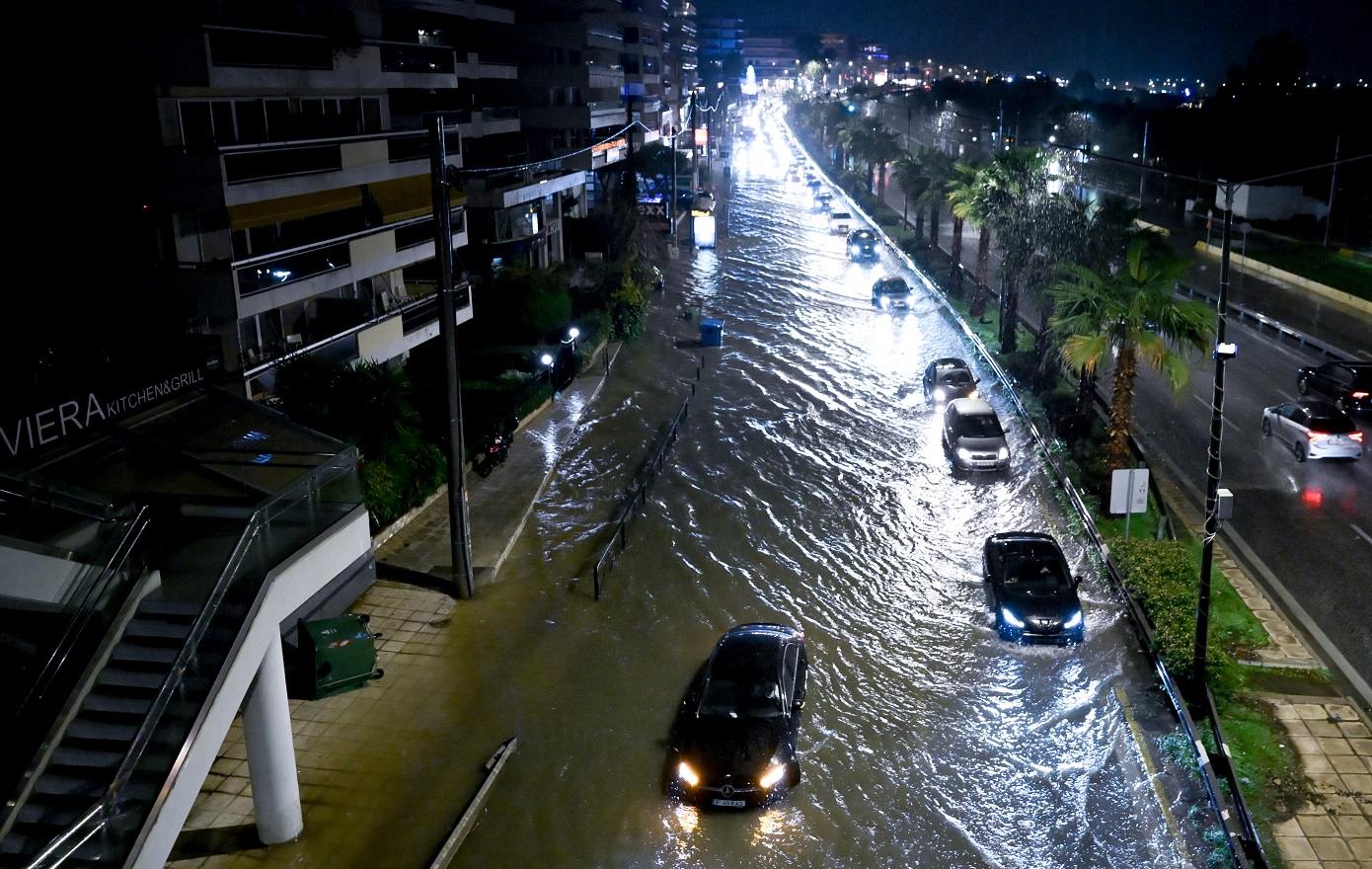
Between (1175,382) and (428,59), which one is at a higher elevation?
(428,59)

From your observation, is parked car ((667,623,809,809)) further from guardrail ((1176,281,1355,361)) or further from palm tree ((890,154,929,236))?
palm tree ((890,154,929,236))

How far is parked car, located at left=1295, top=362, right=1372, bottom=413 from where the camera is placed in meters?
30.7

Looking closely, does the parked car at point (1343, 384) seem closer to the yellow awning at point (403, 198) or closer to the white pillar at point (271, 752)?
the yellow awning at point (403, 198)

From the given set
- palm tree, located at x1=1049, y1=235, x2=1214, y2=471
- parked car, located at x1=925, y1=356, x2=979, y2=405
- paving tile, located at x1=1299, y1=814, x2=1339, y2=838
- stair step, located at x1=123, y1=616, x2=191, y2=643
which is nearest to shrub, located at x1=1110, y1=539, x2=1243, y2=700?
paving tile, located at x1=1299, y1=814, x2=1339, y2=838

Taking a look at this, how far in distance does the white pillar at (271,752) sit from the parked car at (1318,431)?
25007 millimetres

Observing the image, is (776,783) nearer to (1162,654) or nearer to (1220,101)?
(1162,654)

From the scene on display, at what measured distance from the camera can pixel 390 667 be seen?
59.7 ft

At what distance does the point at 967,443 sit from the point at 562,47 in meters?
38.3

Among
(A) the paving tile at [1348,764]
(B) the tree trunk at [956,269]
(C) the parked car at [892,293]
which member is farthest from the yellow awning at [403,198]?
(B) the tree trunk at [956,269]

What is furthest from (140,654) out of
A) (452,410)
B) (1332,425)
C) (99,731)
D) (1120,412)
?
(1332,425)

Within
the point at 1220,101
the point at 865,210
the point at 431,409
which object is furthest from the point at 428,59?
the point at 1220,101

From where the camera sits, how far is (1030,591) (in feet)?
65.5

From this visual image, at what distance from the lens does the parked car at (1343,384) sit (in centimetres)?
3066

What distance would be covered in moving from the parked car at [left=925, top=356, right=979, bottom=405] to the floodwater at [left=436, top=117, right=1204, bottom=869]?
0.92 meters
